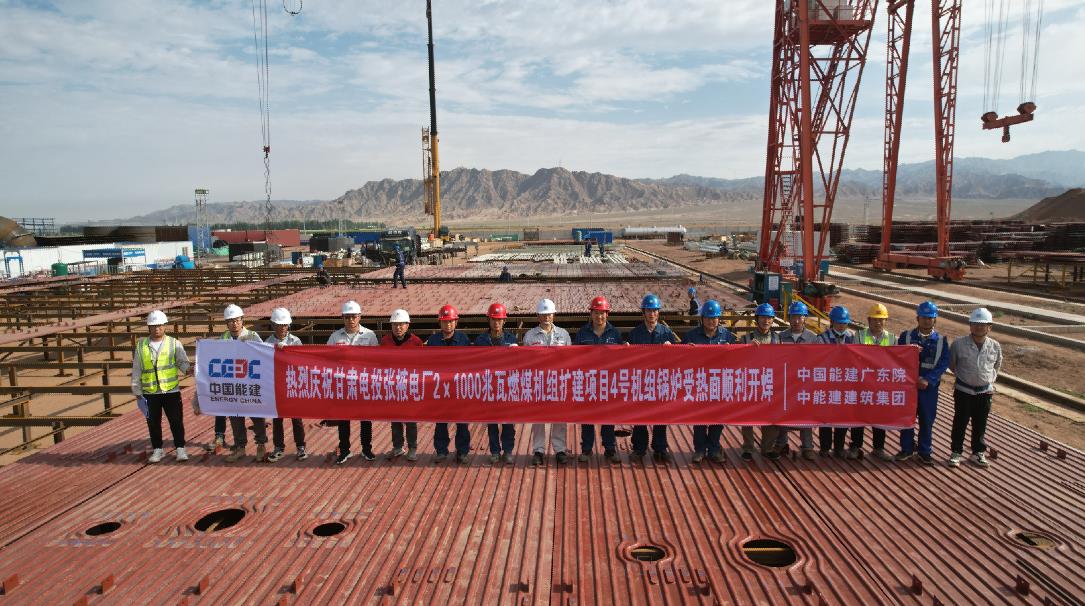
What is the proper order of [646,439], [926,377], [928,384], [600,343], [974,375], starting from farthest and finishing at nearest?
1. [646,439]
2. [600,343]
3. [926,377]
4. [928,384]
5. [974,375]

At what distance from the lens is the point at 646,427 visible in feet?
25.0

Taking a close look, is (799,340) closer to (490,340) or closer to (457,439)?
(490,340)

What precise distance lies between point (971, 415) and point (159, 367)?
1021cm

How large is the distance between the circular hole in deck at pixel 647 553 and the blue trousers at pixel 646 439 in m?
1.97

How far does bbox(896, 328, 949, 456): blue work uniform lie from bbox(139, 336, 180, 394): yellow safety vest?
941 centimetres

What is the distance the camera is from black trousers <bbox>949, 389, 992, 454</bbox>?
6961 mm

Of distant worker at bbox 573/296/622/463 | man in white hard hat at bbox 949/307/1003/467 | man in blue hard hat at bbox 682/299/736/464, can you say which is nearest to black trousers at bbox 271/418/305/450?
distant worker at bbox 573/296/622/463

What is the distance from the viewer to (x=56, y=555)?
552 cm

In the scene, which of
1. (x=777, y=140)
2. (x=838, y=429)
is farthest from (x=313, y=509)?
(x=777, y=140)

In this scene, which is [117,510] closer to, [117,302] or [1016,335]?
[117,302]

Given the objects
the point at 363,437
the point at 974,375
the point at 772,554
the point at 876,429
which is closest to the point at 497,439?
the point at 363,437

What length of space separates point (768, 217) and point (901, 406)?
30.4m

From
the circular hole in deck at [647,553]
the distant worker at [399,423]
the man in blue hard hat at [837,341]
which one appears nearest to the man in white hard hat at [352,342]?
the distant worker at [399,423]

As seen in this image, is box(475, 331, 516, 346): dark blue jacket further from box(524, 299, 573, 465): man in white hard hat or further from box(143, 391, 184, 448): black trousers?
box(143, 391, 184, 448): black trousers
